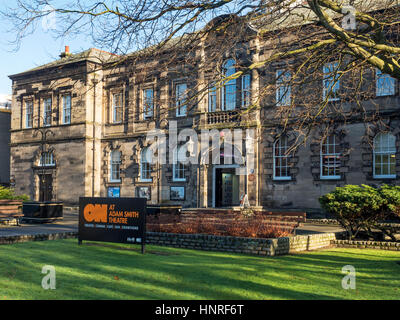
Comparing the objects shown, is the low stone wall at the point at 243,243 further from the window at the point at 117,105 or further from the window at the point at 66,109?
the window at the point at 66,109

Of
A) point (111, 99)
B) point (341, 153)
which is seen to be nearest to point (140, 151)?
point (111, 99)

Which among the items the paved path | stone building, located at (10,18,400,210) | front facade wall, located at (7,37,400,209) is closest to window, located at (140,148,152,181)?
stone building, located at (10,18,400,210)

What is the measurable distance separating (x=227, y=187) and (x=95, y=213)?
18.5 meters

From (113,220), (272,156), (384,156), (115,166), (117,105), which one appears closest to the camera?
(113,220)

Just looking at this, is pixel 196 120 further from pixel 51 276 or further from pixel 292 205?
pixel 51 276

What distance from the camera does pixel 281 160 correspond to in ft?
92.2

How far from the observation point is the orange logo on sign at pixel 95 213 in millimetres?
14070

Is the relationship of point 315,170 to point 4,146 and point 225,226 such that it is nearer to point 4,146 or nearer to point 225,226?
point 225,226

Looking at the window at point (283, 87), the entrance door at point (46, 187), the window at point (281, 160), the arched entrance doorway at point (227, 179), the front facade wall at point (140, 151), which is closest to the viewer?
the window at point (283, 87)

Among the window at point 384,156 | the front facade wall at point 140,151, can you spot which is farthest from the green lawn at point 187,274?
the front facade wall at point 140,151

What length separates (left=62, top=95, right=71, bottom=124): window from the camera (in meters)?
37.9

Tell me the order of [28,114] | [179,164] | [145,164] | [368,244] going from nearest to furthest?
1. [368,244]
2. [179,164]
3. [145,164]
4. [28,114]

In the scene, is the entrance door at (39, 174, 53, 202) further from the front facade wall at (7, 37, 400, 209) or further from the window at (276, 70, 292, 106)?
the window at (276, 70, 292, 106)

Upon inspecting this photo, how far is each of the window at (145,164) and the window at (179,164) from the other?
246 cm
